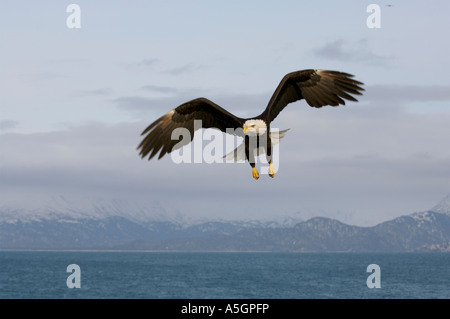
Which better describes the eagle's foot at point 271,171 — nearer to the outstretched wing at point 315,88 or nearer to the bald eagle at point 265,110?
the bald eagle at point 265,110

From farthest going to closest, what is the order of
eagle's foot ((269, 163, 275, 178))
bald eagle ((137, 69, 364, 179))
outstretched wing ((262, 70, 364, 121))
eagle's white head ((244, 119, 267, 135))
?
outstretched wing ((262, 70, 364, 121)) → bald eagle ((137, 69, 364, 179)) → eagle's white head ((244, 119, 267, 135)) → eagle's foot ((269, 163, 275, 178))

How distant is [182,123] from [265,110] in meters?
2.66

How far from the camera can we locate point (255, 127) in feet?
34.0

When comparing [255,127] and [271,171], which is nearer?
[271,171]

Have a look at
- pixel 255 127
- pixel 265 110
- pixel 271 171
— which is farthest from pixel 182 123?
pixel 271 171

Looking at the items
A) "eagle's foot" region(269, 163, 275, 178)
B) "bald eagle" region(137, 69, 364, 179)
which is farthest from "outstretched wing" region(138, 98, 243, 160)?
"eagle's foot" region(269, 163, 275, 178)

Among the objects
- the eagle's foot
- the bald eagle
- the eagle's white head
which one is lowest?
the eagle's foot

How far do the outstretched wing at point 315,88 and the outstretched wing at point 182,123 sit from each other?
1.40 m

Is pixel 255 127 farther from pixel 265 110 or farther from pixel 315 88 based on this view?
pixel 315 88

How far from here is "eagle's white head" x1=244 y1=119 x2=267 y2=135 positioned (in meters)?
10.3

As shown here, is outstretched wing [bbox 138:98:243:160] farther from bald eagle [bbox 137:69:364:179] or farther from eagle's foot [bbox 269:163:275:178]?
eagle's foot [bbox 269:163:275:178]
